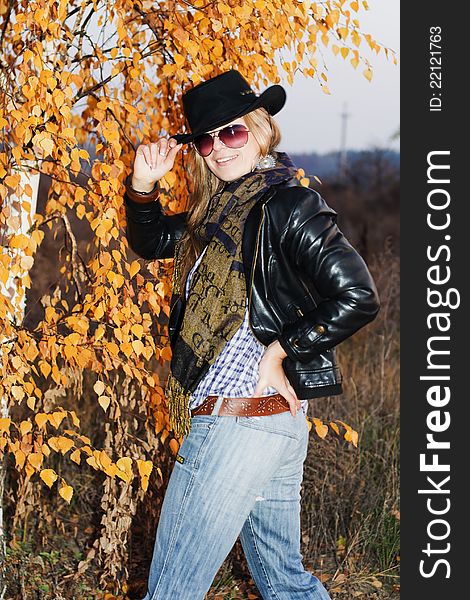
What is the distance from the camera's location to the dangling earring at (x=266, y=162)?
2439 mm

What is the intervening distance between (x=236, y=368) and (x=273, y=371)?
100 mm

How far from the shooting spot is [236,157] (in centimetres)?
244

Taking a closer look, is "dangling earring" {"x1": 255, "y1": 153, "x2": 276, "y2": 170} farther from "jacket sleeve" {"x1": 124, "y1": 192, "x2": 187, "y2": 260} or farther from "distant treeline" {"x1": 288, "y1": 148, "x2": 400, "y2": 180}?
"distant treeline" {"x1": 288, "y1": 148, "x2": 400, "y2": 180}

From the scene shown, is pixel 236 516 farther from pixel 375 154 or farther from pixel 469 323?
pixel 375 154

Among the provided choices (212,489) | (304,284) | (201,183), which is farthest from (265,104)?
(212,489)

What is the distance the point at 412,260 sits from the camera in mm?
4465

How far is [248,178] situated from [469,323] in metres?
2.05

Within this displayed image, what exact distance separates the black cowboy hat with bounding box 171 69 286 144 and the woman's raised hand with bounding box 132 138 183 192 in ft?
0.39

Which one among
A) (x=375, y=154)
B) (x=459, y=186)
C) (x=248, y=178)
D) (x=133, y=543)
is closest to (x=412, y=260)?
(x=459, y=186)

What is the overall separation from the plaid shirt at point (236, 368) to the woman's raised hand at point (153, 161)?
0.59 metres

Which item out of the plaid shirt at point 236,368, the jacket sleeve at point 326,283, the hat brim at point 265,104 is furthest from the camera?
the hat brim at point 265,104

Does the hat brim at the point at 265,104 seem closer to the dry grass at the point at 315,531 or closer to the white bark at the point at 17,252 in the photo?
the white bark at the point at 17,252

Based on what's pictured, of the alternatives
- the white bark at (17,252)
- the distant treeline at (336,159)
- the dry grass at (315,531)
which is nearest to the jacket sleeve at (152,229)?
the white bark at (17,252)

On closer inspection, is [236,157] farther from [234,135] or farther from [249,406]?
[249,406]
